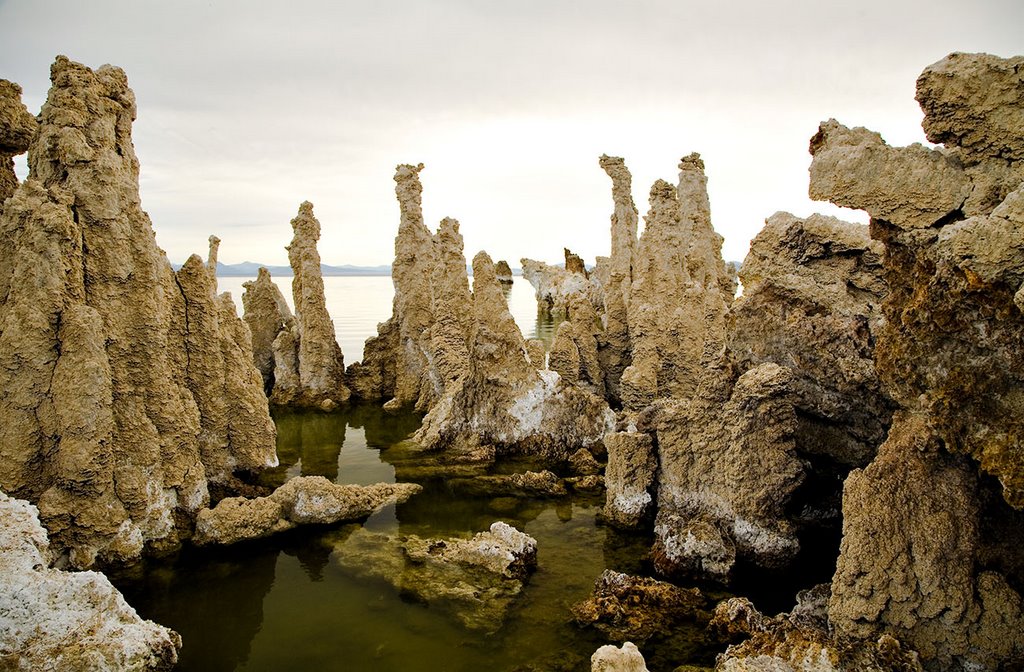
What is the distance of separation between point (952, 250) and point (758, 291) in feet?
18.1

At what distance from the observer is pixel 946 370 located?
6.23 m

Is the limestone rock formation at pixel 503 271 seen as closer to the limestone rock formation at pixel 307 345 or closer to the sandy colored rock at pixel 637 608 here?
the limestone rock formation at pixel 307 345

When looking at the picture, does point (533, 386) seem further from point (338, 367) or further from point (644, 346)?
point (338, 367)

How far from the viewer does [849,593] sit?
7.77m

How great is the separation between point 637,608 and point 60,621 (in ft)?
25.5

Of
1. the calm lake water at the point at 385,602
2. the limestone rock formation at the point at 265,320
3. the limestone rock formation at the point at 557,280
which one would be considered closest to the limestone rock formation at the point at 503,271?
the limestone rock formation at the point at 557,280

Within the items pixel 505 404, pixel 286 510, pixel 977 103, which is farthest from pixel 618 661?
pixel 505 404

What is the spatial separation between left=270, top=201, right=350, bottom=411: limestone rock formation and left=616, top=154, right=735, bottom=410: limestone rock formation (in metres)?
12.6

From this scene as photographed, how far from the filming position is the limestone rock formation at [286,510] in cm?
1185

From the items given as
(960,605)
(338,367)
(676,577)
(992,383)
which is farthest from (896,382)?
(338,367)

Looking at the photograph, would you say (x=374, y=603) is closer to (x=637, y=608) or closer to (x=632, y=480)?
(x=637, y=608)

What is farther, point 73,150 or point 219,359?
point 219,359

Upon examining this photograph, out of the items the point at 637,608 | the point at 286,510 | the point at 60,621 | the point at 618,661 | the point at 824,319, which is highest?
the point at 824,319

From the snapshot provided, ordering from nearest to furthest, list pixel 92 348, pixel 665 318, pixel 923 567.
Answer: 1. pixel 923 567
2. pixel 92 348
3. pixel 665 318
